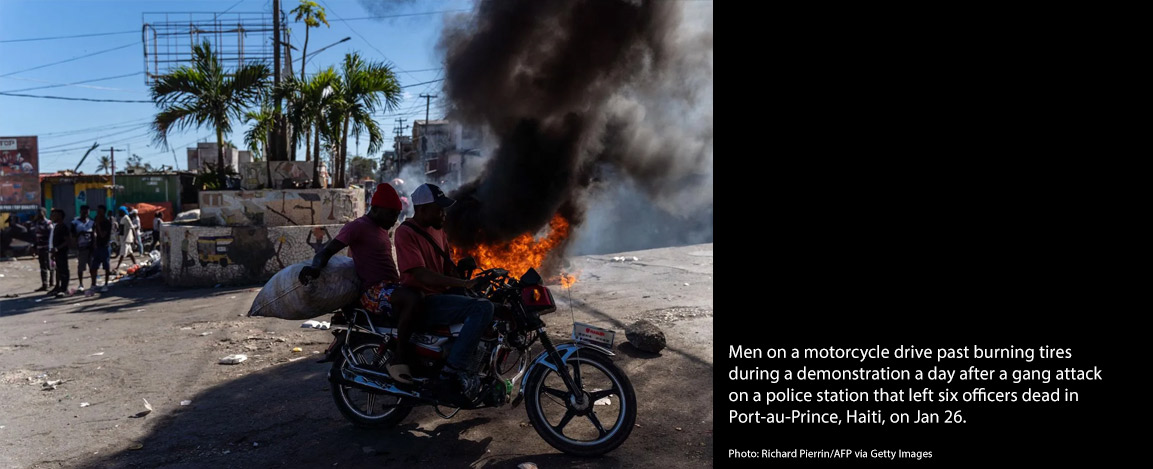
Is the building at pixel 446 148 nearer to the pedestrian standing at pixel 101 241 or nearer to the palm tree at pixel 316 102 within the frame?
the palm tree at pixel 316 102

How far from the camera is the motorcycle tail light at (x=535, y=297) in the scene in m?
4.01

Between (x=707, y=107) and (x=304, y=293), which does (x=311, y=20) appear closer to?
(x=707, y=107)

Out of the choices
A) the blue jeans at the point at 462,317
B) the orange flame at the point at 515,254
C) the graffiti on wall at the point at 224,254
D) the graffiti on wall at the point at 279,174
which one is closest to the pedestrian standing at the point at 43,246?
the graffiti on wall at the point at 224,254

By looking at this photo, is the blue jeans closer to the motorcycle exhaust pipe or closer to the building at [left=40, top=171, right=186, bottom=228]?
the motorcycle exhaust pipe

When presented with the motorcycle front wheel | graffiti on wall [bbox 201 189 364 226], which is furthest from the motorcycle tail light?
graffiti on wall [bbox 201 189 364 226]

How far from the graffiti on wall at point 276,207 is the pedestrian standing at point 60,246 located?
6.54 ft

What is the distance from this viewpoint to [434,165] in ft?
80.7

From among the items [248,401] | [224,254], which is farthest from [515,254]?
[224,254]

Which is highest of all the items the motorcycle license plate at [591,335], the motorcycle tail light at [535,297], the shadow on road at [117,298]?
the motorcycle tail light at [535,297]

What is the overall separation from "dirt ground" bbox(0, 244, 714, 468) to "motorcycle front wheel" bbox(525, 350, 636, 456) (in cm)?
10

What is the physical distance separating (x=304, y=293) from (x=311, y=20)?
14761 mm

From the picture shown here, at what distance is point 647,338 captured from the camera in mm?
5934

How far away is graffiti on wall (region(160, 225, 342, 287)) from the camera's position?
11219 mm
